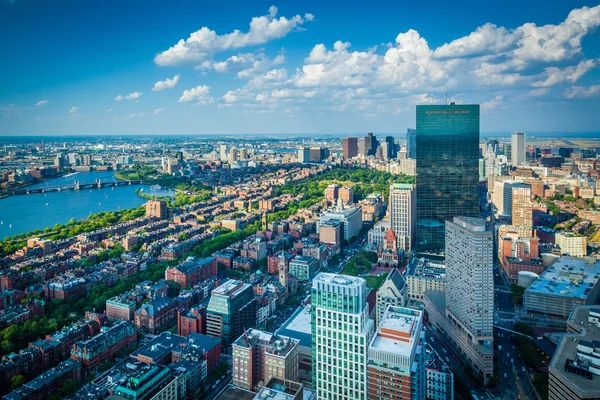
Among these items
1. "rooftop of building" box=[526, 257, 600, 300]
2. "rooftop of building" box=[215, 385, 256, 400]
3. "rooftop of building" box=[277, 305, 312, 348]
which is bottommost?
"rooftop of building" box=[215, 385, 256, 400]

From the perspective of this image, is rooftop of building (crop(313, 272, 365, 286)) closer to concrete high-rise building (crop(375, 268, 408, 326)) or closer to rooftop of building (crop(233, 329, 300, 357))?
rooftop of building (crop(233, 329, 300, 357))

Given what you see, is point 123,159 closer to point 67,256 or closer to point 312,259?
point 67,256

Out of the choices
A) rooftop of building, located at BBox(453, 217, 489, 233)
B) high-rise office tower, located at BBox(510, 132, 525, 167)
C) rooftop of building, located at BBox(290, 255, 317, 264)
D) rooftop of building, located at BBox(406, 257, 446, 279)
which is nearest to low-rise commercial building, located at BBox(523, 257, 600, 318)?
rooftop of building, located at BBox(406, 257, 446, 279)

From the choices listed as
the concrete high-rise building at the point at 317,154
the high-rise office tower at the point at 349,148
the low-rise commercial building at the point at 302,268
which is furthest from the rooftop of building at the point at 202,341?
the high-rise office tower at the point at 349,148

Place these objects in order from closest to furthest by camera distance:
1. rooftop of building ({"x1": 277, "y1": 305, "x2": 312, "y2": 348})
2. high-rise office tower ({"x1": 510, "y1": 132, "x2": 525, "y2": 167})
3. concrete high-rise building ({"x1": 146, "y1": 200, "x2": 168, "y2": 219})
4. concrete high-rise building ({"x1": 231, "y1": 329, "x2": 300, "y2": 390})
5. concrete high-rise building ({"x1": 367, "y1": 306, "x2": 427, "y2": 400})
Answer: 1. concrete high-rise building ({"x1": 367, "y1": 306, "x2": 427, "y2": 400})
2. concrete high-rise building ({"x1": 231, "y1": 329, "x2": 300, "y2": 390})
3. rooftop of building ({"x1": 277, "y1": 305, "x2": 312, "y2": 348})
4. concrete high-rise building ({"x1": 146, "y1": 200, "x2": 168, "y2": 219})
5. high-rise office tower ({"x1": 510, "y1": 132, "x2": 525, "y2": 167})

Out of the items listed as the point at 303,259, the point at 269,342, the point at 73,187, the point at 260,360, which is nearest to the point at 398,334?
the point at 269,342

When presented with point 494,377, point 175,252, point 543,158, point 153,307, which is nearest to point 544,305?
point 494,377

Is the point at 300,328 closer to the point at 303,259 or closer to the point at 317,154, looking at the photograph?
the point at 303,259

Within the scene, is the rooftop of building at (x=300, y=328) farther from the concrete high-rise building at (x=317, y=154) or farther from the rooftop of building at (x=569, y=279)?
the concrete high-rise building at (x=317, y=154)
